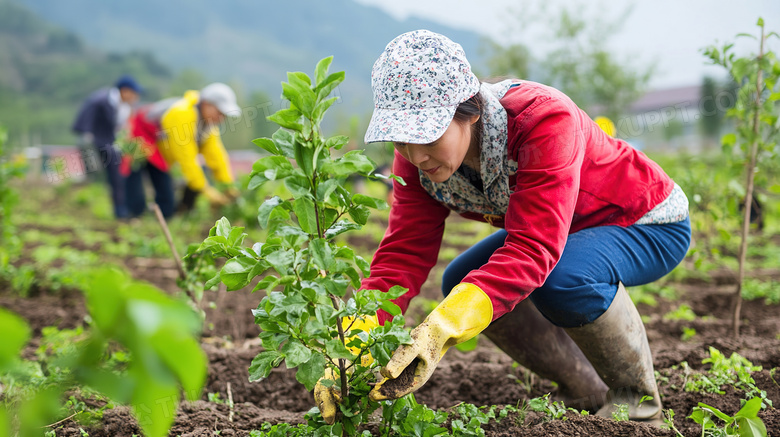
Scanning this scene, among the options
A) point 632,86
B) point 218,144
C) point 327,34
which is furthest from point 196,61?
point 218,144

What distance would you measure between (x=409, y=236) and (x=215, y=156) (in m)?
4.88

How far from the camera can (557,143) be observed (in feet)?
5.29

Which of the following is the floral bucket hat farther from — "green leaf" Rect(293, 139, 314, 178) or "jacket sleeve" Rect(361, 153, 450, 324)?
"jacket sleeve" Rect(361, 153, 450, 324)

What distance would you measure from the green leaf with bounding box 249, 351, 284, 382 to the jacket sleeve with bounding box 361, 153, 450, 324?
22.5 inches

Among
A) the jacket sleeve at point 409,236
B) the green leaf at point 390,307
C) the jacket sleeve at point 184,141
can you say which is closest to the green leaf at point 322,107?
the green leaf at point 390,307

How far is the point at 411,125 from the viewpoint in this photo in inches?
58.0

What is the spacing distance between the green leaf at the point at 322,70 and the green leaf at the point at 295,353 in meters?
0.55

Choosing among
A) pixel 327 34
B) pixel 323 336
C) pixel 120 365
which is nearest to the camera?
pixel 323 336

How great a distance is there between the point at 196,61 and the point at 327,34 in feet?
114

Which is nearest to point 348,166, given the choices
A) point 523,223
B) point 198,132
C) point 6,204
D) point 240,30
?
point 523,223

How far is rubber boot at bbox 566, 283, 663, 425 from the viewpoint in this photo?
5.85 ft

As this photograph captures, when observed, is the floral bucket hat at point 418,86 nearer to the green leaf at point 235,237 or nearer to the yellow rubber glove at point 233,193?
the green leaf at point 235,237

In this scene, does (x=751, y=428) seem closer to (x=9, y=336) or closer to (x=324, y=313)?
(x=324, y=313)

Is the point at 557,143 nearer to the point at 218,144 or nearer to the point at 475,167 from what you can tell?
the point at 475,167
